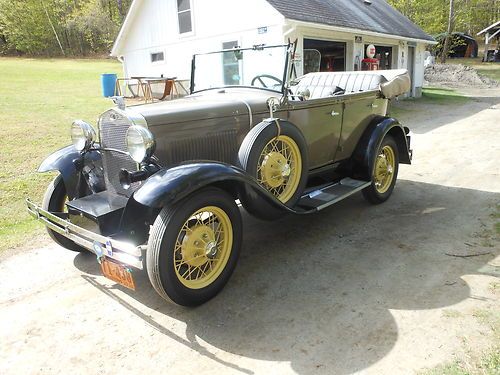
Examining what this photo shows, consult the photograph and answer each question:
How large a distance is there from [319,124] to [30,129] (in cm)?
771

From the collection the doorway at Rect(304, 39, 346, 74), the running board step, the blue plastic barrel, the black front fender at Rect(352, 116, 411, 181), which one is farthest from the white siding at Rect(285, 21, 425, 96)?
the blue plastic barrel

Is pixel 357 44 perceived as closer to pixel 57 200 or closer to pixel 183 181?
pixel 57 200

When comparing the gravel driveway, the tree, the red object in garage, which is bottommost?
the gravel driveway

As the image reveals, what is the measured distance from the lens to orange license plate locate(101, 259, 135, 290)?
2721 millimetres

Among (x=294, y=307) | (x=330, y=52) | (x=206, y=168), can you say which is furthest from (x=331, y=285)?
(x=330, y=52)

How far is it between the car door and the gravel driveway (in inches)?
30.5

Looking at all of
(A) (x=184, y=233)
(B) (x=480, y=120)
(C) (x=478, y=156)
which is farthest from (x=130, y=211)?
(B) (x=480, y=120)

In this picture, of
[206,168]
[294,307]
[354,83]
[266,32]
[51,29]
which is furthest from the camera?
[51,29]

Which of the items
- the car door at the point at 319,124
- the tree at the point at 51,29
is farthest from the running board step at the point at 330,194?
the tree at the point at 51,29

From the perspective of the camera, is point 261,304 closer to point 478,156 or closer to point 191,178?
point 191,178

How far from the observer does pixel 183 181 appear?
274cm

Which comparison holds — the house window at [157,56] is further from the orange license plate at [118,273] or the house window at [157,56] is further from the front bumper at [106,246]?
the orange license plate at [118,273]

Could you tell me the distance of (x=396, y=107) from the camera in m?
14.9

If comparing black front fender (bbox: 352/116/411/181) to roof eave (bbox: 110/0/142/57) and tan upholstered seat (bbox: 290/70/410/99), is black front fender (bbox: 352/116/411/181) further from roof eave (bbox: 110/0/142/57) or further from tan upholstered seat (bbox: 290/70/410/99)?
roof eave (bbox: 110/0/142/57)
